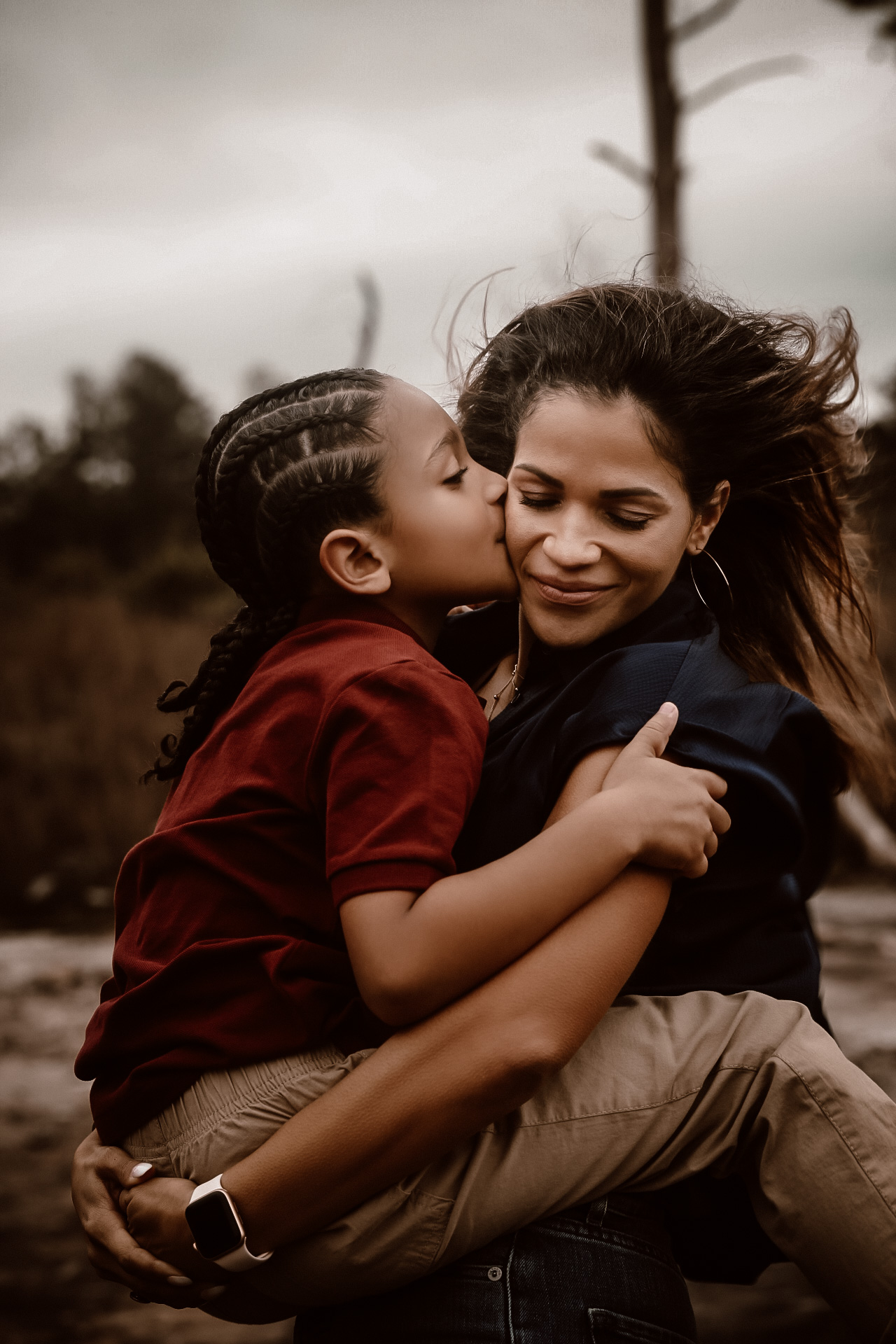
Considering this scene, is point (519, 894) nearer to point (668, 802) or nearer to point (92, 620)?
point (668, 802)

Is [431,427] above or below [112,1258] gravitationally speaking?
above

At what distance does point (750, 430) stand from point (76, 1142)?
455 centimetres

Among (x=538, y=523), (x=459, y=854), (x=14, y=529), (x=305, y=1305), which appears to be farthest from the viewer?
(x=14, y=529)

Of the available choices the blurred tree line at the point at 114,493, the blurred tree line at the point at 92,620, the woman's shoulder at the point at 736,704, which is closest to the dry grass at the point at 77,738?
the blurred tree line at the point at 92,620

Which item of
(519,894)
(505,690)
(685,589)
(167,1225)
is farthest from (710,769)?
(167,1225)

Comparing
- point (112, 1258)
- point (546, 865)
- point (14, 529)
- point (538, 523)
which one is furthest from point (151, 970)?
point (14, 529)

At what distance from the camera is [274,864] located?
1543 millimetres

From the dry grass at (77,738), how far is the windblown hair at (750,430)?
18.2 ft

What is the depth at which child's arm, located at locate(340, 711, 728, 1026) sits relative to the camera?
1314 millimetres

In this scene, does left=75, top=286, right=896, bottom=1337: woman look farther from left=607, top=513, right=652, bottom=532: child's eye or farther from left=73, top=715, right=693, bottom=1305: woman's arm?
left=73, top=715, right=693, bottom=1305: woman's arm

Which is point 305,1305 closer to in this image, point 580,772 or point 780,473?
point 580,772

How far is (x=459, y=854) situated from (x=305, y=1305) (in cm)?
68

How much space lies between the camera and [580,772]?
150 cm

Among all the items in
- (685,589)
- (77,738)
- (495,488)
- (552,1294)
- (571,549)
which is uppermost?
(495,488)
